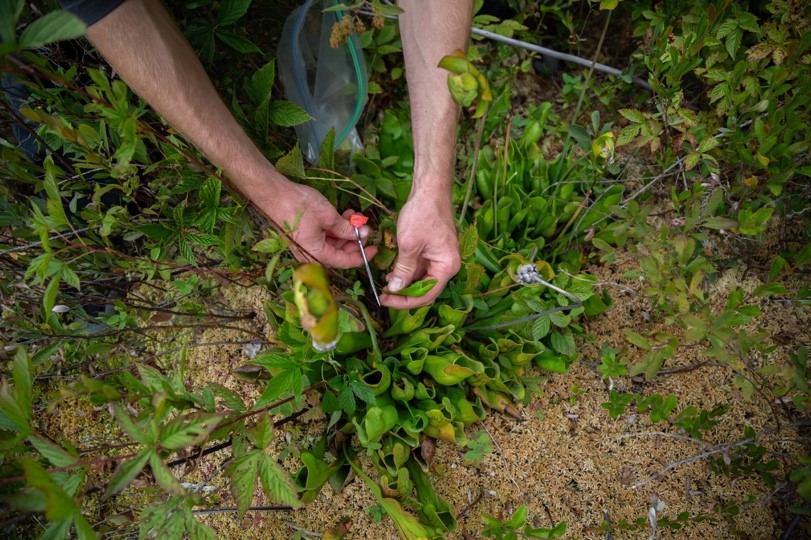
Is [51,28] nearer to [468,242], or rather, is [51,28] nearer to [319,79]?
[468,242]

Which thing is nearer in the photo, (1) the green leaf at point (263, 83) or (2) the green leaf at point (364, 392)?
(2) the green leaf at point (364, 392)

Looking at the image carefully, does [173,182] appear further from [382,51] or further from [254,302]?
[382,51]

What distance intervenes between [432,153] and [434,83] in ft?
0.63

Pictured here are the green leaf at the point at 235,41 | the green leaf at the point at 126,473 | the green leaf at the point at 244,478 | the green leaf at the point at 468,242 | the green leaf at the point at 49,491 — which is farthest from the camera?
the green leaf at the point at 235,41

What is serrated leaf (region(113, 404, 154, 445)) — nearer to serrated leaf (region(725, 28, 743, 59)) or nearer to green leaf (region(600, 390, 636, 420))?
green leaf (region(600, 390, 636, 420))

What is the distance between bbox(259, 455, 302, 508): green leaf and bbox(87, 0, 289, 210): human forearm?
66 centimetres

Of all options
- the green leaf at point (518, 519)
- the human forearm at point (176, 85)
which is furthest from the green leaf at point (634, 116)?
the green leaf at point (518, 519)

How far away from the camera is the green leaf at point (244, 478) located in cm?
94

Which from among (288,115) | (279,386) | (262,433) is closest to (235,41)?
(288,115)

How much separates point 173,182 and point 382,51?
2.93 feet

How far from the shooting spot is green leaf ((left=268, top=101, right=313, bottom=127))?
4.79ft

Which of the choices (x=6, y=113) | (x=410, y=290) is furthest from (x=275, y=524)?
(x=6, y=113)

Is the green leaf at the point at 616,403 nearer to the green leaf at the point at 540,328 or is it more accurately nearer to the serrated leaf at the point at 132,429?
the green leaf at the point at 540,328

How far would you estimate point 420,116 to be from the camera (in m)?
1.43
